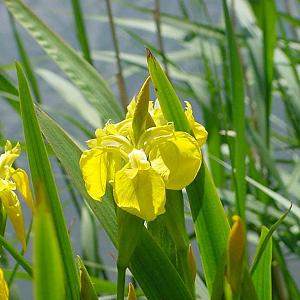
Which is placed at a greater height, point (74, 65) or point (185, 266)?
point (74, 65)

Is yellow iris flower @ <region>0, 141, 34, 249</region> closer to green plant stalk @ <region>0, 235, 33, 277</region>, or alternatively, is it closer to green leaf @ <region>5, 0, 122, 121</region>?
green plant stalk @ <region>0, 235, 33, 277</region>

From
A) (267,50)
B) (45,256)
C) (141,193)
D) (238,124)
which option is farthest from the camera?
(267,50)

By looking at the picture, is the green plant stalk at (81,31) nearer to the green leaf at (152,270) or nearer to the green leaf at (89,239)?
the green leaf at (89,239)

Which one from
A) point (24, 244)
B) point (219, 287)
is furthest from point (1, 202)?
point (219, 287)

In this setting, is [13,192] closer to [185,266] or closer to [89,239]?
[185,266]

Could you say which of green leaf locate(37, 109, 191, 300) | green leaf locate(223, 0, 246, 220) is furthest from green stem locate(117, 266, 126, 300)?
green leaf locate(223, 0, 246, 220)

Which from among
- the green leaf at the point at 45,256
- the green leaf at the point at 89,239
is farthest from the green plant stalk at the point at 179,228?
the green leaf at the point at 89,239

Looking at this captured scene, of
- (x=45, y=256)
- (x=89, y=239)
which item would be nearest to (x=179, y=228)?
(x=45, y=256)

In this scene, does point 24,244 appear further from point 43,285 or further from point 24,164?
point 24,164
